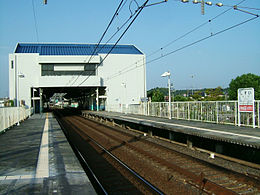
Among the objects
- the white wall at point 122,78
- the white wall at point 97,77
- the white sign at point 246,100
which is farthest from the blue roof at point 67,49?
the white sign at point 246,100

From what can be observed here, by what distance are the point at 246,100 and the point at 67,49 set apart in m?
46.7

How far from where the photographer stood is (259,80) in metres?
53.4

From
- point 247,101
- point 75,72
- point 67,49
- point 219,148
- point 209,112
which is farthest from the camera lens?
point 67,49

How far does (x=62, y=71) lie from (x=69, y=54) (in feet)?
15.2

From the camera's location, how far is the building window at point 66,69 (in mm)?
48031

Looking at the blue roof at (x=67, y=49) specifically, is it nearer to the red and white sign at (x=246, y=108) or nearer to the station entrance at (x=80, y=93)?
the station entrance at (x=80, y=93)

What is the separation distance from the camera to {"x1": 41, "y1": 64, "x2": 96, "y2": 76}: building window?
158 ft

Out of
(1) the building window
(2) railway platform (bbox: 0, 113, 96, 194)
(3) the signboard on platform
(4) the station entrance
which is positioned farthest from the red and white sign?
(1) the building window

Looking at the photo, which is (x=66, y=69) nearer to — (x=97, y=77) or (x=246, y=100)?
(x=97, y=77)

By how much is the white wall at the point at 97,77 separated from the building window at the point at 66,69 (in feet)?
3.95

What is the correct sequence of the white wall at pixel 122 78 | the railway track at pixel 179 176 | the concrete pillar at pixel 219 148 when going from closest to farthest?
1. the railway track at pixel 179 176
2. the concrete pillar at pixel 219 148
3. the white wall at pixel 122 78

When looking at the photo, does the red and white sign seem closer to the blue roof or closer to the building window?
the building window

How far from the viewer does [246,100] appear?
13305 millimetres

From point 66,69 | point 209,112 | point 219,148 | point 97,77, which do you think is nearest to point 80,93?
point 66,69
